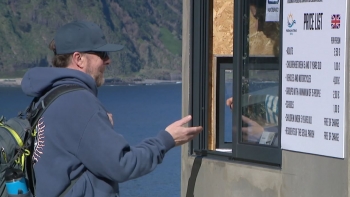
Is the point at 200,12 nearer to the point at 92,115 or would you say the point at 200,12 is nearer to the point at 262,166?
the point at 262,166

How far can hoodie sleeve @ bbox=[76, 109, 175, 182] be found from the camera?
11.8ft

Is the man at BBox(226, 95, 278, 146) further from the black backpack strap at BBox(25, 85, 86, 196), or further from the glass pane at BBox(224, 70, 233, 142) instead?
the black backpack strap at BBox(25, 85, 86, 196)

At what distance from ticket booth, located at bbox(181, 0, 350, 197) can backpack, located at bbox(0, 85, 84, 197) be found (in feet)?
6.73

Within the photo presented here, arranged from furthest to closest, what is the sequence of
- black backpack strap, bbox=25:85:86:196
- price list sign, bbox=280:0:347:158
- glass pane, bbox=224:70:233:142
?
glass pane, bbox=224:70:233:142, price list sign, bbox=280:0:347:158, black backpack strap, bbox=25:85:86:196

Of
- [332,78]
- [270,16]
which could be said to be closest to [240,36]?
[270,16]

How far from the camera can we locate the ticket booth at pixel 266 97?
516cm

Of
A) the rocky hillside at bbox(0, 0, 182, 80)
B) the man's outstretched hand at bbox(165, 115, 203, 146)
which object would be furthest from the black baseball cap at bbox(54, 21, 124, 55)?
the rocky hillside at bbox(0, 0, 182, 80)

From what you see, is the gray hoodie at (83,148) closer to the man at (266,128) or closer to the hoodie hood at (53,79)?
the hoodie hood at (53,79)

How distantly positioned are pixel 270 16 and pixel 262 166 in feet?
3.82

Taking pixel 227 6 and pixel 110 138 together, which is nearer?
pixel 110 138

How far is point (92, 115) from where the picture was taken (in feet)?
12.0

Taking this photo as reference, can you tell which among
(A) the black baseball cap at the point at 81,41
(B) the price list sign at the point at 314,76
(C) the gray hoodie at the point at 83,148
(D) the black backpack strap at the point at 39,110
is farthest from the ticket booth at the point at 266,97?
(D) the black backpack strap at the point at 39,110

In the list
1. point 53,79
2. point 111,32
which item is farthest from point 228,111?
point 111,32

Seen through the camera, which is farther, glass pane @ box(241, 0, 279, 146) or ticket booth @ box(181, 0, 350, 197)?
glass pane @ box(241, 0, 279, 146)
